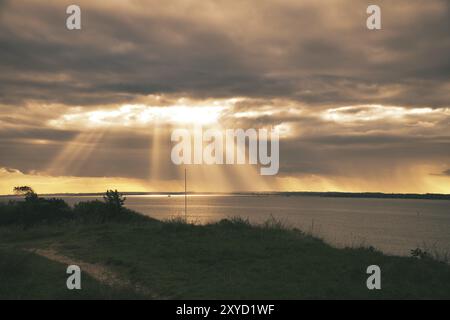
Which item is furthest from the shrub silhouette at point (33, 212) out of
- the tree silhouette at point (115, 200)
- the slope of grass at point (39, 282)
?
the slope of grass at point (39, 282)

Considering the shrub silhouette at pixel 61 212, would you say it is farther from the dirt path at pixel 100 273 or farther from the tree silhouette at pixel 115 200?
the dirt path at pixel 100 273

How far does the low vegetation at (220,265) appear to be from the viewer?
44.8 feet

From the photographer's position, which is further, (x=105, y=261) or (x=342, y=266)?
(x=105, y=261)

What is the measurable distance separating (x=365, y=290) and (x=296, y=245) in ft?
22.7

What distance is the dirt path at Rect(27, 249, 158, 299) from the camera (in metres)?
14.2

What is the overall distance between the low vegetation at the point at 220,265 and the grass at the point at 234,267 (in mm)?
30

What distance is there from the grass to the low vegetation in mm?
30

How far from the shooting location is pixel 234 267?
55.4 feet

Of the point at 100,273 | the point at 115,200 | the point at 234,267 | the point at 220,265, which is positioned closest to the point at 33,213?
the point at 115,200
